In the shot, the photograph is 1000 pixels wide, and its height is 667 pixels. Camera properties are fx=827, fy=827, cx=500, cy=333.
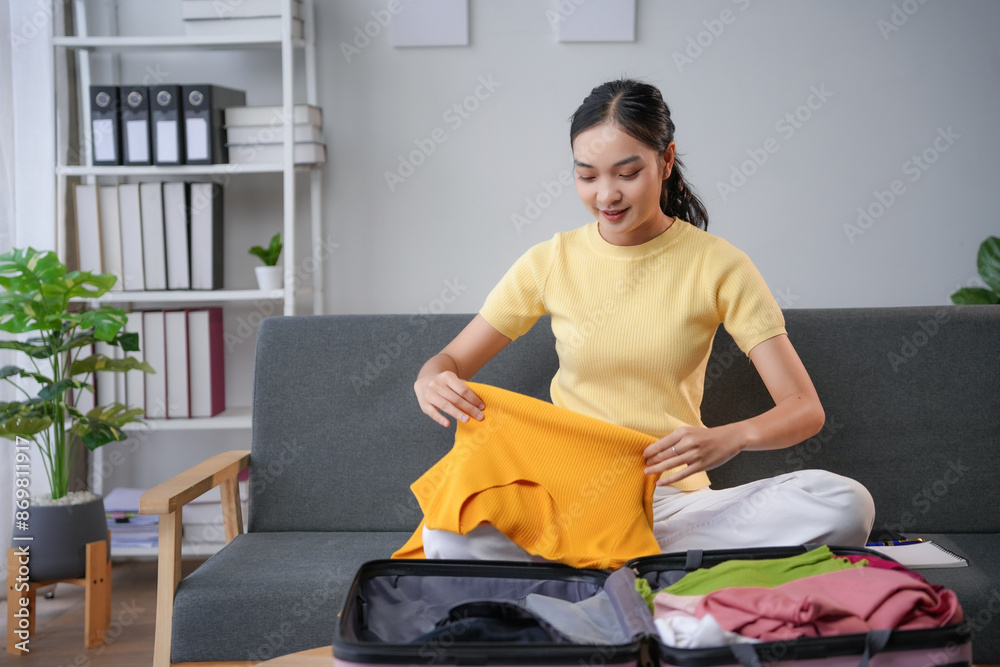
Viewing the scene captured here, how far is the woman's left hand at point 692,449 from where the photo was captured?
1405 millimetres

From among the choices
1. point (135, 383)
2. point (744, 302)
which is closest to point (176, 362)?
point (135, 383)

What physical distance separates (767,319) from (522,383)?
24.6 inches

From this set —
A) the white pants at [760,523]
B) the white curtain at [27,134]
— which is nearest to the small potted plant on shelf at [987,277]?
the white pants at [760,523]

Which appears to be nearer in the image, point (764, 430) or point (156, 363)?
point (764, 430)

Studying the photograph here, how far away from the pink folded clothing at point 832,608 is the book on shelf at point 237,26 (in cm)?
221

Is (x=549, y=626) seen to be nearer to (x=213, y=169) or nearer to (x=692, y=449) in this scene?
(x=692, y=449)

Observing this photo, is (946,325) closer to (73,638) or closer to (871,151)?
(871,151)

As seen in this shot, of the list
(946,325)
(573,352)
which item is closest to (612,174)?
(573,352)

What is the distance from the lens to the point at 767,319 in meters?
1.62

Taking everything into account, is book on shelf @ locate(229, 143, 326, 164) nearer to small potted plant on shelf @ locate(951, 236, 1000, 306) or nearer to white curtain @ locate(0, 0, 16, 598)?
white curtain @ locate(0, 0, 16, 598)

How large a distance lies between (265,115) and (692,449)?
1804 millimetres

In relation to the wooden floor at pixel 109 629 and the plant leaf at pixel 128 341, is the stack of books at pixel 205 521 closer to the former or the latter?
the wooden floor at pixel 109 629

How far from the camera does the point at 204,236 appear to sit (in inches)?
104

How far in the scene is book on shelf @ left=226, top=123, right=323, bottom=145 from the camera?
2.59 m
